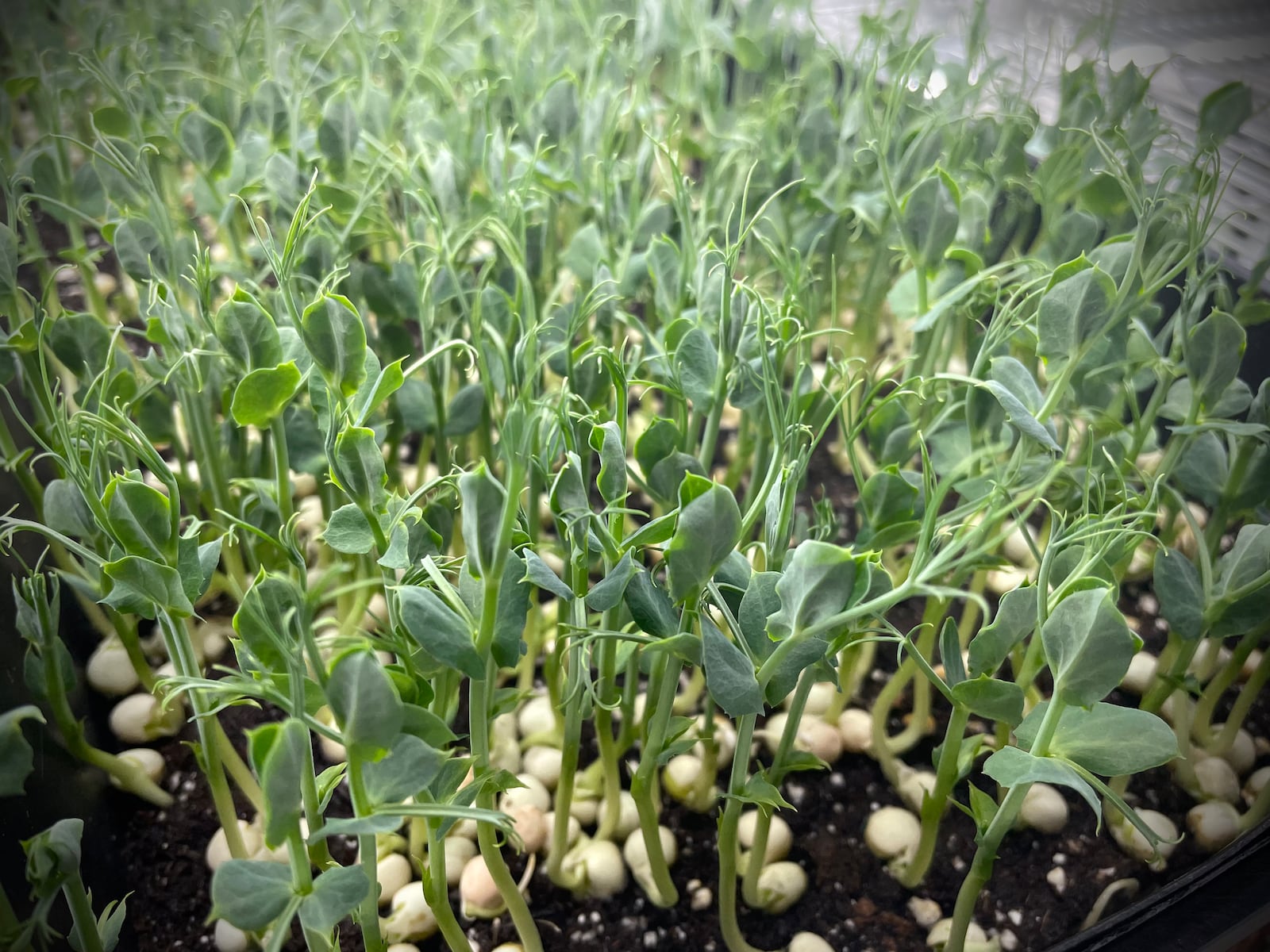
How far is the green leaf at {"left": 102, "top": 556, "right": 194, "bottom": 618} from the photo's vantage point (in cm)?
41

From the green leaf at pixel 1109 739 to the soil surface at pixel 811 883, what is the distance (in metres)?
0.17

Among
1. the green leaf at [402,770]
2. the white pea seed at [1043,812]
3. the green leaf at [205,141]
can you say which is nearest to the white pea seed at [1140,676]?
the white pea seed at [1043,812]

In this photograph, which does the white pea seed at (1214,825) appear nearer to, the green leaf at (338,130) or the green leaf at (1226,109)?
the green leaf at (1226,109)

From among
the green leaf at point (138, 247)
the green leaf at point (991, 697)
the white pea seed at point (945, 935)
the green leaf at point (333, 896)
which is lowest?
the white pea seed at point (945, 935)

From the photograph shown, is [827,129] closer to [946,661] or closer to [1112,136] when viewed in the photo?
[1112,136]

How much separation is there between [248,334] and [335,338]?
0.08 m

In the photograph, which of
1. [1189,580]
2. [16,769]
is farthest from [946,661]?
[16,769]

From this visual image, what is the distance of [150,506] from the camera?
0.42m

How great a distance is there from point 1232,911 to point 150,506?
0.53m

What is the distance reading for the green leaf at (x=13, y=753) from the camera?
1.26 feet

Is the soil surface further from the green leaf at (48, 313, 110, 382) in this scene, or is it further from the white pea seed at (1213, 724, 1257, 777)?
the green leaf at (48, 313, 110, 382)

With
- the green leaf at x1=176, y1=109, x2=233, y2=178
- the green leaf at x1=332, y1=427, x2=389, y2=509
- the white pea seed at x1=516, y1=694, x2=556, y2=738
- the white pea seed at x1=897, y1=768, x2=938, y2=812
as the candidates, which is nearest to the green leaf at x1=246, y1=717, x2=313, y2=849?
the green leaf at x1=332, y1=427, x2=389, y2=509

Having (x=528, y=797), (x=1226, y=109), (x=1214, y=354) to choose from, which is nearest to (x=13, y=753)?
(x=528, y=797)

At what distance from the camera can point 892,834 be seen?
60 centimetres
